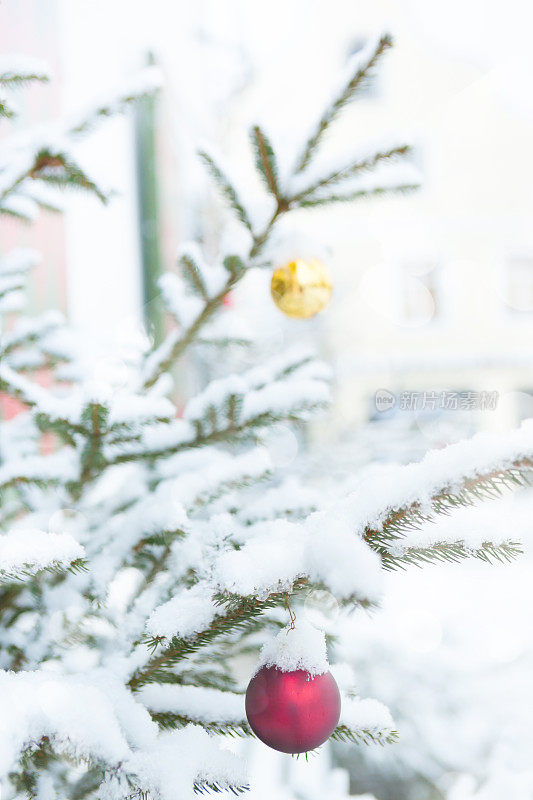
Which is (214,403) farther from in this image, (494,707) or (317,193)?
(494,707)

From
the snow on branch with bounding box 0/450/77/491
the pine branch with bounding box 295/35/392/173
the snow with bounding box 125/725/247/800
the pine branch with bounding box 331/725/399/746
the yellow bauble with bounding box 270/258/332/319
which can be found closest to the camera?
the snow with bounding box 125/725/247/800

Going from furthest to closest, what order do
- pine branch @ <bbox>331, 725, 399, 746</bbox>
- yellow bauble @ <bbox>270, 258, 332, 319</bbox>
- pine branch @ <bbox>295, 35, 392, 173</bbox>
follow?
1. yellow bauble @ <bbox>270, 258, 332, 319</bbox>
2. pine branch @ <bbox>295, 35, 392, 173</bbox>
3. pine branch @ <bbox>331, 725, 399, 746</bbox>

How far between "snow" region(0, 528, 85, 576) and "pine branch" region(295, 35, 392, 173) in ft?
1.97

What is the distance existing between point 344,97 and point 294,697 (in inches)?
27.0

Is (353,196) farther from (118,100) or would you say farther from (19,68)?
(19,68)

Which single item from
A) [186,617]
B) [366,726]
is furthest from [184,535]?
[366,726]

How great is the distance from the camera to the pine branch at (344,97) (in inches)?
28.4

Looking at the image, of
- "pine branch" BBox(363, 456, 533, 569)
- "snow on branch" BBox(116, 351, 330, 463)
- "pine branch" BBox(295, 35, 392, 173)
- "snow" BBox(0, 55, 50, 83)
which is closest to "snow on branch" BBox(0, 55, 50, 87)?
"snow" BBox(0, 55, 50, 83)

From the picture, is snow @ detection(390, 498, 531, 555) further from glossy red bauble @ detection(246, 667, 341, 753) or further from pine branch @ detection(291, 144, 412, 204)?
pine branch @ detection(291, 144, 412, 204)

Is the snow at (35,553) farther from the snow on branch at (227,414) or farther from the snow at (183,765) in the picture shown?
the snow on branch at (227,414)

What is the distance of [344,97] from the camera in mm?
763

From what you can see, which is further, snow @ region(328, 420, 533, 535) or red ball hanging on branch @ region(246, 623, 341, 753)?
red ball hanging on branch @ region(246, 623, 341, 753)

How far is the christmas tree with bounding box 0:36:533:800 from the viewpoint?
0.46 meters

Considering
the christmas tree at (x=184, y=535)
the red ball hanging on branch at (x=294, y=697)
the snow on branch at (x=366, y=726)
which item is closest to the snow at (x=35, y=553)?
the christmas tree at (x=184, y=535)
